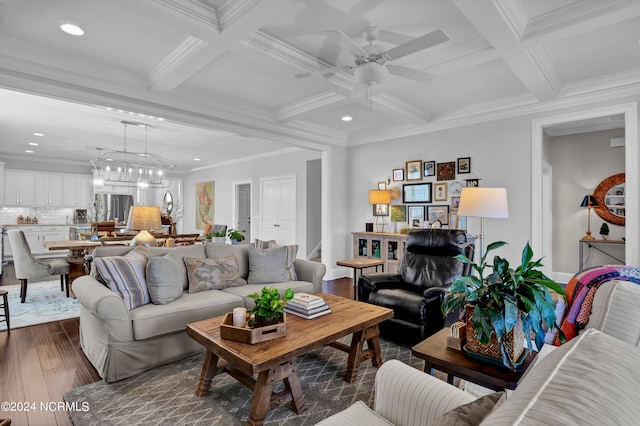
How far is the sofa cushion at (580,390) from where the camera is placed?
526 mm

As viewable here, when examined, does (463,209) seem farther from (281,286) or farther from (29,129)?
(29,129)

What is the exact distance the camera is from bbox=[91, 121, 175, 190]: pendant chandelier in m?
5.69

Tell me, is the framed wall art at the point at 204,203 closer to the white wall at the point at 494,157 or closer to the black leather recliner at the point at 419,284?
the white wall at the point at 494,157

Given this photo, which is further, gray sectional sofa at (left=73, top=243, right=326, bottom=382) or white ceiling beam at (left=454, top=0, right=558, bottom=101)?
gray sectional sofa at (left=73, top=243, right=326, bottom=382)

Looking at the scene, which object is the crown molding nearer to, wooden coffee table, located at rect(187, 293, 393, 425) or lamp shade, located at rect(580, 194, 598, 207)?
wooden coffee table, located at rect(187, 293, 393, 425)

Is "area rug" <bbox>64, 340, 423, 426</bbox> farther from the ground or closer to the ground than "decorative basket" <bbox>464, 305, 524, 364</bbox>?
closer to the ground

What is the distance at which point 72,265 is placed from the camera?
4.64 m

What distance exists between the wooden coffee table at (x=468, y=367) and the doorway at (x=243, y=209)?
7.92 metres

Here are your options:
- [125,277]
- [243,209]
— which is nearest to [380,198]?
[125,277]

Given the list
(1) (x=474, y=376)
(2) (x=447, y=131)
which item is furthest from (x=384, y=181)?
(1) (x=474, y=376)

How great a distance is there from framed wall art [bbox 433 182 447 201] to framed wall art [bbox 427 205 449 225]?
133mm

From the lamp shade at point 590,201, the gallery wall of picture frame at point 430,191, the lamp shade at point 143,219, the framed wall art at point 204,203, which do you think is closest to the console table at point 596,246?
the lamp shade at point 590,201

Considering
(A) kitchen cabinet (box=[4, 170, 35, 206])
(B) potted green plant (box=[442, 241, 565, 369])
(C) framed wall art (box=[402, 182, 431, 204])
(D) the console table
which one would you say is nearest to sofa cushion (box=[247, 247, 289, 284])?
(B) potted green plant (box=[442, 241, 565, 369])

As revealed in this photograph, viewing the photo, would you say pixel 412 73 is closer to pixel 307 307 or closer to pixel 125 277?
pixel 307 307
